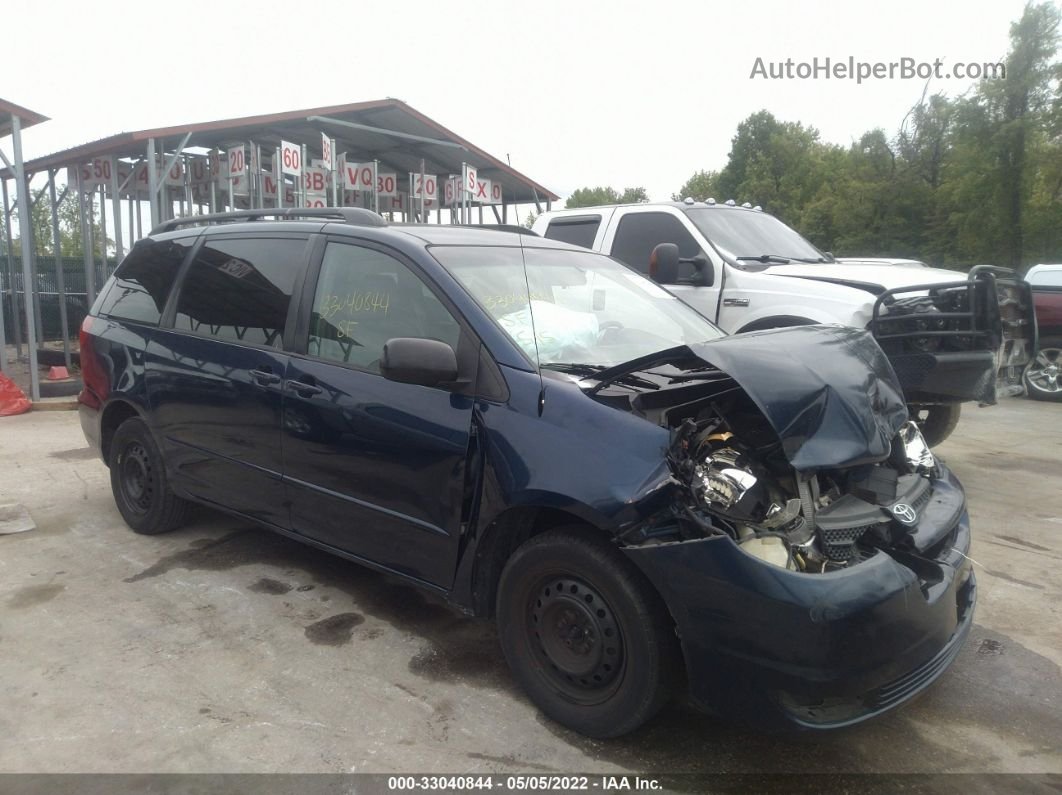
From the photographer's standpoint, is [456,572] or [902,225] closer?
[456,572]

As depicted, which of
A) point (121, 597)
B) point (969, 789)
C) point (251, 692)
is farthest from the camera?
point (121, 597)

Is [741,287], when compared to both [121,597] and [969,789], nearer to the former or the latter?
[969,789]

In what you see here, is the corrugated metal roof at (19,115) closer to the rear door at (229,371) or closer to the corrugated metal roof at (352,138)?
the corrugated metal roof at (352,138)

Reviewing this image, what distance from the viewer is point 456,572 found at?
3188 millimetres

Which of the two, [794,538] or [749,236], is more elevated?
[749,236]

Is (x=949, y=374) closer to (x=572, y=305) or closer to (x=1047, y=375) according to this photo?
(x=572, y=305)

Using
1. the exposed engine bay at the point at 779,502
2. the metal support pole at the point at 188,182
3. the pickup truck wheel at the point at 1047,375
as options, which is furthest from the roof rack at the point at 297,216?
the pickup truck wheel at the point at 1047,375

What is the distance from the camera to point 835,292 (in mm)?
5750

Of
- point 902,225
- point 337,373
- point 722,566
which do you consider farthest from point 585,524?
point 902,225

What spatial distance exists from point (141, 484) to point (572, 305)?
9.79 feet

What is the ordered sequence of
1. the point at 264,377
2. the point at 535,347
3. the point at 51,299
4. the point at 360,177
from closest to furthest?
the point at 535,347 → the point at 264,377 → the point at 360,177 → the point at 51,299

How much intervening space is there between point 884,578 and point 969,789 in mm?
802

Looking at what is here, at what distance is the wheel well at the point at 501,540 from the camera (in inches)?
118

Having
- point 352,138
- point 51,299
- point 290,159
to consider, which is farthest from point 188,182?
point 51,299
